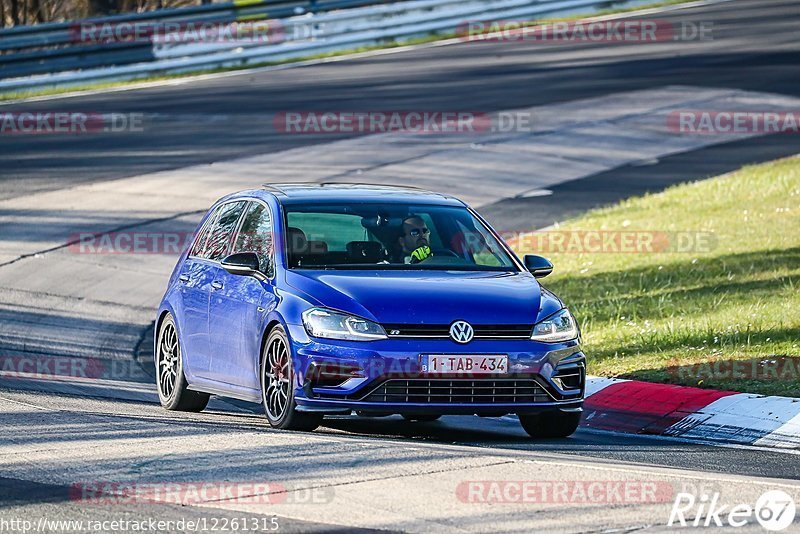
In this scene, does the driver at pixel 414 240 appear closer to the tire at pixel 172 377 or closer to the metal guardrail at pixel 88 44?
the tire at pixel 172 377

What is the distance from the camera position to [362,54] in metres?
33.4

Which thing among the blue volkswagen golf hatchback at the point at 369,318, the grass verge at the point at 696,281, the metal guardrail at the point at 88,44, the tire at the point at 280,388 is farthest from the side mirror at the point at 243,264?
the metal guardrail at the point at 88,44

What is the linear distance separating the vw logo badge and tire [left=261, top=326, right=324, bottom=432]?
95 centimetres

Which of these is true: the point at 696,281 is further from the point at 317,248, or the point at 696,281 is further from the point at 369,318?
the point at 369,318

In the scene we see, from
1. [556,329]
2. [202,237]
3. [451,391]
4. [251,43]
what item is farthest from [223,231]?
[251,43]

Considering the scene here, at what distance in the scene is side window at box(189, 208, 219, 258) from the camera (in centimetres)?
1159

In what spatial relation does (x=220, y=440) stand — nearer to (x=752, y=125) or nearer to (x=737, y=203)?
(x=737, y=203)

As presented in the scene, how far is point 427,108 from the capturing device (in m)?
27.0

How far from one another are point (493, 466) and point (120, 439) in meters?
2.17

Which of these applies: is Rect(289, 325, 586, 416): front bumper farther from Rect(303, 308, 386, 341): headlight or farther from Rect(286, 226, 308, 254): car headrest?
Rect(286, 226, 308, 254): car headrest

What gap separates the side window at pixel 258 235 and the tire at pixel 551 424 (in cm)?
194

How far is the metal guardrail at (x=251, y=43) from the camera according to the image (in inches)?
1179

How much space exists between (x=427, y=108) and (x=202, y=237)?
1562cm

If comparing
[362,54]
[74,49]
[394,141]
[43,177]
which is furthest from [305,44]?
[43,177]
